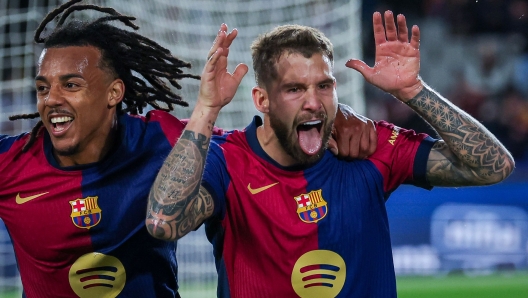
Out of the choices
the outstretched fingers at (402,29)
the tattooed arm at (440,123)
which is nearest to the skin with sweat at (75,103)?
the tattooed arm at (440,123)

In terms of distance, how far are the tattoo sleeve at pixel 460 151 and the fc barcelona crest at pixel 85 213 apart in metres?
1.43

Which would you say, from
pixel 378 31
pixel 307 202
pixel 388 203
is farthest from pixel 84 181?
pixel 388 203

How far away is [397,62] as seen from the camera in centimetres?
344

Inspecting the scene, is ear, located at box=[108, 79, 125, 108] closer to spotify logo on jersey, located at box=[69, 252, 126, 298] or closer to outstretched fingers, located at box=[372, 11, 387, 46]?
spotify logo on jersey, located at box=[69, 252, 126, 298]

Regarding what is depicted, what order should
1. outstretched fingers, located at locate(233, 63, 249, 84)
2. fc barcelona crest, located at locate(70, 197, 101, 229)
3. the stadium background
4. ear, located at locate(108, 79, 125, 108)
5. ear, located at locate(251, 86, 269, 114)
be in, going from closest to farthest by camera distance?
outstretched fingers, located at locate(233, 63, 249, 84)
ear, located at locate(251, 86, 269, 114)
fc barcelona crest, located at locate(70, 197, 101, 229)
ear, located at locate(108, 79, 125, 108)
the stadium background

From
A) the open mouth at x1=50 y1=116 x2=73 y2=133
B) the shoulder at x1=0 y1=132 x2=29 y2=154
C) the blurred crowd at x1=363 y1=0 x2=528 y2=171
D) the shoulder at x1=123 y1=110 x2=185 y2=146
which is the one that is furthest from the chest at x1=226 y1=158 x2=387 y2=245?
the blurred crowd at x1=363 y1=0 x2=528 y2=171

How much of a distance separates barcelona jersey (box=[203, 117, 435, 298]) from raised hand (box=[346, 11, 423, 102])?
9.6 inches

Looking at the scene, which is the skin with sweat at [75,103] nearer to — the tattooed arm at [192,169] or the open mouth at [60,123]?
the open mouth at [60,123]

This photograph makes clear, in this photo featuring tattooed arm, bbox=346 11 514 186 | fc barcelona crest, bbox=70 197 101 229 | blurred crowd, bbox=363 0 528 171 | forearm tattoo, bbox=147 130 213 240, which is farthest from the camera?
blurred crowd, bbox=363 0 528 171

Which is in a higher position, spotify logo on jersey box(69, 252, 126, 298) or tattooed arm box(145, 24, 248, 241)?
tattooed arm box(145, 24, 248, 241)

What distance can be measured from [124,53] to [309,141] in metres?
1.05

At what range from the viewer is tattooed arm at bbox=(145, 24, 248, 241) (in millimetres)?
3053

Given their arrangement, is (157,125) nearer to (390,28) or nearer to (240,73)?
(240,73)

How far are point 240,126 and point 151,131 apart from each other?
11.9 feet
